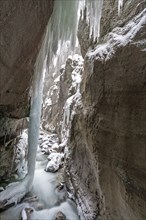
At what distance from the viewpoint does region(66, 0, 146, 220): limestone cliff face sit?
397 cm

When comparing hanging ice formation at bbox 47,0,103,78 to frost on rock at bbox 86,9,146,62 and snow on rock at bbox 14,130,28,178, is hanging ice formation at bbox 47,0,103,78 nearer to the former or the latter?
frost on rock at bbox 86,9,146,62

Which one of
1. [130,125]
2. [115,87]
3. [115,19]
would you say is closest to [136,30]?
[115,87]

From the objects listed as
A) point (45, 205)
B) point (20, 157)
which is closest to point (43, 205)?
point (45, 205)

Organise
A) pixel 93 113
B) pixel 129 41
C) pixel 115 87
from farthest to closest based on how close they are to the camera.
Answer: pixel 93 113
pixel 115 87
pixel 129 41

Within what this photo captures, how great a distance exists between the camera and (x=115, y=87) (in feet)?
15.7

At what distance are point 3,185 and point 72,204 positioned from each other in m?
3.46

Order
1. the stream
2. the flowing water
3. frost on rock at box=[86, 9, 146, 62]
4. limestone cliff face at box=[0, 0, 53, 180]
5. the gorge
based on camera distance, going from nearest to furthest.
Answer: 1. limestone cliff face at box=[0, 0, 53, 180]
2. the gorge
3. frost on rock at box=[86, 9, 146, 62]
4. the flowing water
5. the stream

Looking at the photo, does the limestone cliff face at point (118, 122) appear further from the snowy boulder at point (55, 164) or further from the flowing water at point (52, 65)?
the snowy boulder at point (55, 164)

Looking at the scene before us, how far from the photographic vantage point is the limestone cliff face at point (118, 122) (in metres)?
3.97

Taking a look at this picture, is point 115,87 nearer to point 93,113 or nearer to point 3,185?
point 93,113

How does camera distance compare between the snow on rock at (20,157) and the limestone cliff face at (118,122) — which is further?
the snow on rock at (20,157)

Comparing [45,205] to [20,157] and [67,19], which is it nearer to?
[20,157]

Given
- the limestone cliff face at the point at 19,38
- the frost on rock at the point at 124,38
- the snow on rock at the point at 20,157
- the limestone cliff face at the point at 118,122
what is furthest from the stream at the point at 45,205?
the frost on rock at the point at 124,38

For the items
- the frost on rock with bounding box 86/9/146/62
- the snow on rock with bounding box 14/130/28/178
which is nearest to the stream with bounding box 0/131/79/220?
the snow on rock with bounding box 14/130/28/178
